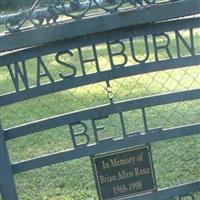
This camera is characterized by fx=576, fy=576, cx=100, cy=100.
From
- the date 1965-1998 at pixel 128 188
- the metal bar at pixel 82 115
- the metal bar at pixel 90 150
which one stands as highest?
the metal bar at pixel 82 115

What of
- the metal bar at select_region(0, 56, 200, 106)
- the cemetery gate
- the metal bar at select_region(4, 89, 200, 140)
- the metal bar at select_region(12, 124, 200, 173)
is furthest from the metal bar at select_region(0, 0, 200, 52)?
the metal bar at select_region(12, 124, 200, 173)

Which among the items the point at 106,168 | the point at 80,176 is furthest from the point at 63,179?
the point at 106,168

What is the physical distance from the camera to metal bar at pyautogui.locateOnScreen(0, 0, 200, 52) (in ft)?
9.47

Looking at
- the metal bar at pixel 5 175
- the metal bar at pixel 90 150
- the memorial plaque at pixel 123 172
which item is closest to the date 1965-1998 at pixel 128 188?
the memorial plaque at pixel 123 172

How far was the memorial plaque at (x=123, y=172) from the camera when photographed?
321cm

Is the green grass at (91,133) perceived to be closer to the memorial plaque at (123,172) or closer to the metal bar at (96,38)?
the memorial plaque at (123,172)

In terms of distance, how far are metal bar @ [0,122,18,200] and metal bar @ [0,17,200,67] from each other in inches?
16.4

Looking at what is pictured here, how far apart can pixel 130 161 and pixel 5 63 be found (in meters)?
0.88

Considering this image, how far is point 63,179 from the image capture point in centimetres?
438

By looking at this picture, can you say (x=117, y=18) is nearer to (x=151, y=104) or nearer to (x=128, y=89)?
(x=151, y=104)

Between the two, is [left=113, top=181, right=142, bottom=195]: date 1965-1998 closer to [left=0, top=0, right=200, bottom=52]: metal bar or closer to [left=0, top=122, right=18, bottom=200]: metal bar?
[left=0, top=122, right=18, bottom=200]: metal bar

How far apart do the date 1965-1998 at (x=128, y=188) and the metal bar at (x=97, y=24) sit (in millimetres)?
902

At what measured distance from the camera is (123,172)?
3.23 meters

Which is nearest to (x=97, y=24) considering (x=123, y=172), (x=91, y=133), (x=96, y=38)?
(x=96, y=38)
